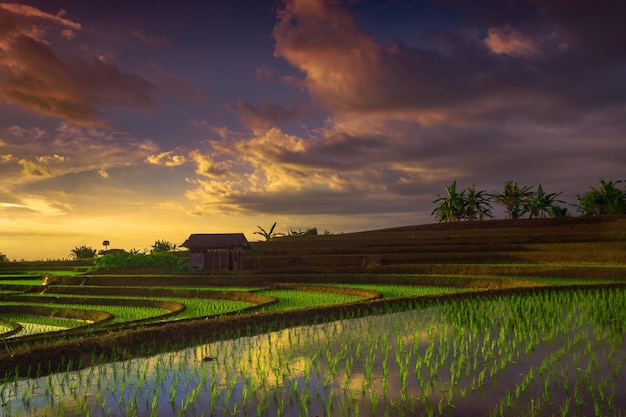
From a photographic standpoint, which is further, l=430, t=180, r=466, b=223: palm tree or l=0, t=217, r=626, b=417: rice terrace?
l=430, t=180, r=466, b=223: palm tree

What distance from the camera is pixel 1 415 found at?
5.59 m

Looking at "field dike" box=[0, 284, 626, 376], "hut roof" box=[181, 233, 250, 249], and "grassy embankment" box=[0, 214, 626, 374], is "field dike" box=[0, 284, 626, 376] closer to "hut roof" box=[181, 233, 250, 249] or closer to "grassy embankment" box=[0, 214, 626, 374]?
"grassy embankment" box=[0, 214, 626, 374]

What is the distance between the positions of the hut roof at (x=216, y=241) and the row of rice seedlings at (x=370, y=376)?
814 inches

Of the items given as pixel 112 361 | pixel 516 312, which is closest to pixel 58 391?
pixel 112 361

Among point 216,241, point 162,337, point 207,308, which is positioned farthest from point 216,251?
point 162,337

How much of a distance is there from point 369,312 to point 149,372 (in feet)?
22.7

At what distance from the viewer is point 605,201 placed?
47.2 meters

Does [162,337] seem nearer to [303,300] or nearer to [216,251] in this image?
[303,300]

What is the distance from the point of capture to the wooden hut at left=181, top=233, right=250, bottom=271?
30.9 metres

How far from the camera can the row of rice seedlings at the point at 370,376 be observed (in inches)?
220

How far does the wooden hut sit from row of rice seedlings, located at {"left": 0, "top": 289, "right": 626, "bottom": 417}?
68.4ft

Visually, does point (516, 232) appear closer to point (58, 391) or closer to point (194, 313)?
point (194, 313)

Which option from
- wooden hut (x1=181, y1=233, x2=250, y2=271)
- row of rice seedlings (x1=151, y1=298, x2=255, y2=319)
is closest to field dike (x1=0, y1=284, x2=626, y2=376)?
row of rice seedlings (x1=151, y1=298, x2=255, y2=319)

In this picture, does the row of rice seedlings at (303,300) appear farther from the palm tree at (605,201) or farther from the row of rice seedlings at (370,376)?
the palm tree at (605,201)
